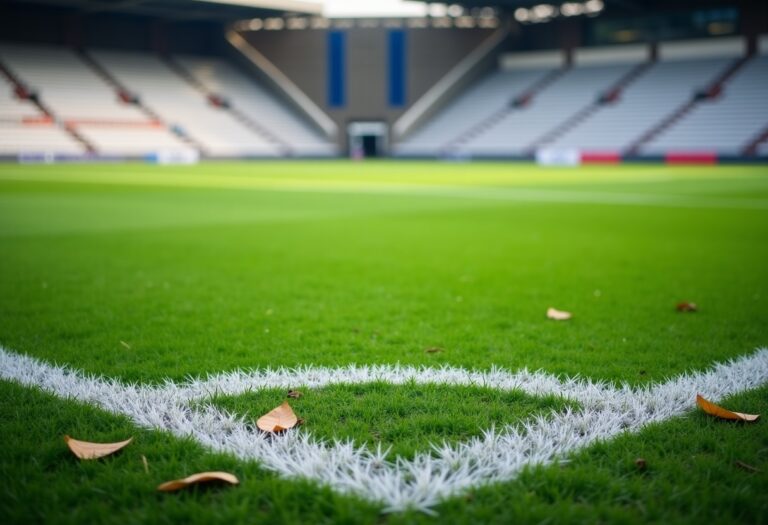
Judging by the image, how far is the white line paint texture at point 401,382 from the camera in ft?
7.01

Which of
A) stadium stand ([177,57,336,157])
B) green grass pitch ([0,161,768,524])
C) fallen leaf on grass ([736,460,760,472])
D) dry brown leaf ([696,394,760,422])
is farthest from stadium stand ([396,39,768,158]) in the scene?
fallen leaf on grass ([736,460,760,472])

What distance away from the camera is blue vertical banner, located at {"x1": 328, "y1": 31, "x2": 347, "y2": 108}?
4747 centimetres

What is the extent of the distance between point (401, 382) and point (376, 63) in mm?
46571

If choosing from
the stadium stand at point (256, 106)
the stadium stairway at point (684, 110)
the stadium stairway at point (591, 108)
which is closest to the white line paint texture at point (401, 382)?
the stadium stairway at point (684, 110)

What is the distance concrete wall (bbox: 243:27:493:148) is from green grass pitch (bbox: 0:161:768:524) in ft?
126

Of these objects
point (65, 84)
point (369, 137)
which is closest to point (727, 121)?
point (369, 137)

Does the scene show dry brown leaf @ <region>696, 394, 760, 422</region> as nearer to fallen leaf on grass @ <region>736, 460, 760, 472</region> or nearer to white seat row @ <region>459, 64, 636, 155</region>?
fallen leaf on grass @ <region>736, 460, 760, 472</region>

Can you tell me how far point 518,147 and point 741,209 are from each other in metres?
28.3

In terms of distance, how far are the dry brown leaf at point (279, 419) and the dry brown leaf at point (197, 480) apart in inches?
16.1

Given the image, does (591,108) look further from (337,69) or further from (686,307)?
(686,307)

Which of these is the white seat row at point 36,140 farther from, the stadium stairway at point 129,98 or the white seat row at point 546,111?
the white seat row at point 546,111

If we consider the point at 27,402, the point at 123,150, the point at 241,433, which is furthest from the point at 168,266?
the point at 123,150

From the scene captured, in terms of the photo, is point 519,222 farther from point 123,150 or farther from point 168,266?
point 123,150

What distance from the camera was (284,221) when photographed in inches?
403
